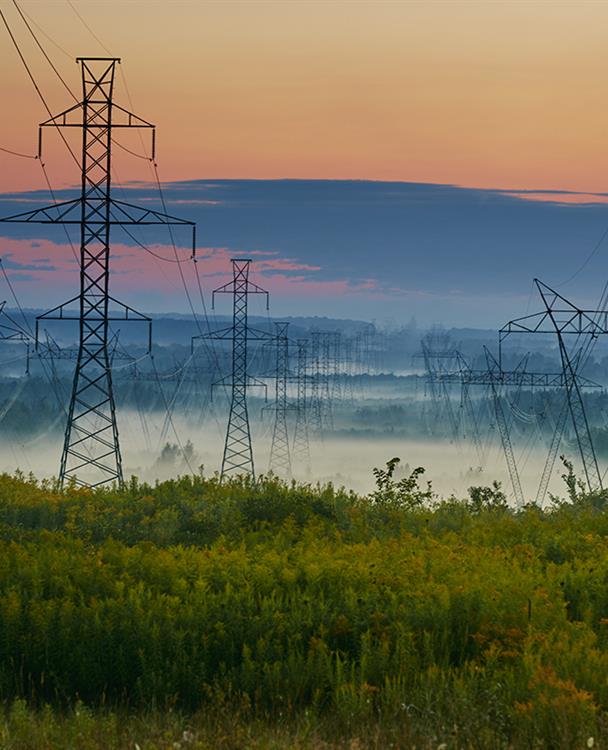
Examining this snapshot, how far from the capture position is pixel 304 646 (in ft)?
36.2

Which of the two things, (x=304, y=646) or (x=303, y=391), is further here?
(x=303, y=391)

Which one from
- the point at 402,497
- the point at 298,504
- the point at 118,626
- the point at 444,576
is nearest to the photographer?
the point at 118,626

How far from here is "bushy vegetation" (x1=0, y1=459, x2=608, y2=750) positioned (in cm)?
916

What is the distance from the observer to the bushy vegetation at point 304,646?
9.16m

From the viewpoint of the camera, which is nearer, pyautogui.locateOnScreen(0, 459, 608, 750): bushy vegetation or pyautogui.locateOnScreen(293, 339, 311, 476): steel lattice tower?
pyautogui.locateOnScreen(0, 459, 608, 750): bushy vegetation

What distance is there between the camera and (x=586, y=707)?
29.2ft

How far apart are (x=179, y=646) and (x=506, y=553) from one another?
532 cm

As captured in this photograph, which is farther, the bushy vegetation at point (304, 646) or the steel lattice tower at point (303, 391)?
the steel lattice tower at point (303, 391)

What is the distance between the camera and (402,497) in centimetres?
2084

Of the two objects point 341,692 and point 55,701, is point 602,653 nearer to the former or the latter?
point 341,692

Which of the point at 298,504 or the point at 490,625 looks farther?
the point at 298,504

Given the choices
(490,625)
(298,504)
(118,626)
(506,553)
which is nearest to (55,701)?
(118,626)

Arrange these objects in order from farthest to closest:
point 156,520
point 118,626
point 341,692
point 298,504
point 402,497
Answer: point 402,497 → point 298,504 → point 156,520 → point 118,626 → point 341,692

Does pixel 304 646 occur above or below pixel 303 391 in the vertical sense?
below
